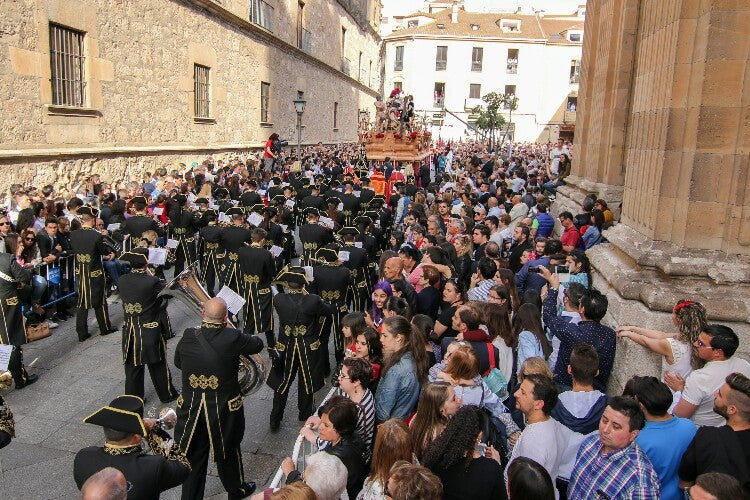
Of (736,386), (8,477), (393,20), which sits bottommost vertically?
(8,477)

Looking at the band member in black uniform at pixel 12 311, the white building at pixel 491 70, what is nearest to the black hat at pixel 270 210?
the band member in black uniform at pixel 12 311

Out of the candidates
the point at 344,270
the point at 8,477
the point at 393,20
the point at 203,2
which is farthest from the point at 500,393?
the point at 393,20

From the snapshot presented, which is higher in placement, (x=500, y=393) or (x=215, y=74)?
(x=215, y=74)

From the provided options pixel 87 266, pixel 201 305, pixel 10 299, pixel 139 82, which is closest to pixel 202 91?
pixel 139 82

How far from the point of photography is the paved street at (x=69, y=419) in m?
4.77

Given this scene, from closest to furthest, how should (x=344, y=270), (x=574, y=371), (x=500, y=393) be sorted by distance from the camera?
(x=574, y=371) → (x=500, y=393) → (x=344, y=270)

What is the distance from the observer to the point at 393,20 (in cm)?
7012

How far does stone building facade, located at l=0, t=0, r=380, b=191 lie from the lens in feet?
34.9

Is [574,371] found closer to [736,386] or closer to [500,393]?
[500,393]

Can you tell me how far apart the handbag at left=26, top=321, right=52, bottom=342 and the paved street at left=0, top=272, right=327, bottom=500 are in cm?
7

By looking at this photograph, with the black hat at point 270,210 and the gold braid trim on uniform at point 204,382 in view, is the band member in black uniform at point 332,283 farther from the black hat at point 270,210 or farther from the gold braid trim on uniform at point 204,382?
the black hat at point 270,210

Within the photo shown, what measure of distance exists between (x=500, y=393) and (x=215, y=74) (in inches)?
650

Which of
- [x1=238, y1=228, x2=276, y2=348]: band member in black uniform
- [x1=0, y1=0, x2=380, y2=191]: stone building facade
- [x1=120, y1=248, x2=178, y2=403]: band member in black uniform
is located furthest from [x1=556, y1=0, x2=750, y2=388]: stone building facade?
[x1=0, y1=0, x2=380, y2=191]: stone building facade

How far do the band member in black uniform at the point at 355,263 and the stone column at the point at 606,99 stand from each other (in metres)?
4.18
